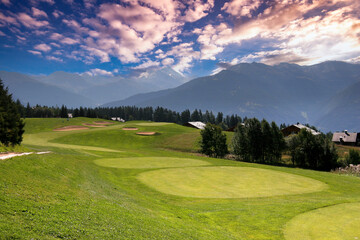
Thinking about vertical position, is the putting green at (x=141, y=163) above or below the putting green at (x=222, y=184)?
below

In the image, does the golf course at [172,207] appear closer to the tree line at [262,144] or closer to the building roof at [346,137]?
the tree line at [262,144]

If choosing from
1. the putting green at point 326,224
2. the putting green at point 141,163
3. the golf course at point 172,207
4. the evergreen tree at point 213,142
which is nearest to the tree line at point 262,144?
the evergreen tree at point 213,142

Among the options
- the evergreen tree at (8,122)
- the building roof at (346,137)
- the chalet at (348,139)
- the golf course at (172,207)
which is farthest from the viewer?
the building roof at (346,137)

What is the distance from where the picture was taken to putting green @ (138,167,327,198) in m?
19.1

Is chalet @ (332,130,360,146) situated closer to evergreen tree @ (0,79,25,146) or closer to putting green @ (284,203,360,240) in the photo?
putting green @ (284,203,360,240)

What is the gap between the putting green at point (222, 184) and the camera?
1908 cm

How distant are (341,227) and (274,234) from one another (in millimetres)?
3544

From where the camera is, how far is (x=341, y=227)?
1119 centimetres

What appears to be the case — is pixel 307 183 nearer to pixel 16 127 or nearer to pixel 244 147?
pixel 244 147

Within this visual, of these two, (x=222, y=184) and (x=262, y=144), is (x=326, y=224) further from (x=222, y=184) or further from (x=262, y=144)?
(x=262, y=144)

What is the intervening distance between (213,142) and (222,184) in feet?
129

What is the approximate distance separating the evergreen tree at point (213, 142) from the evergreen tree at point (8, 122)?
43300mm

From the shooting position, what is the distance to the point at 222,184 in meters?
22.1

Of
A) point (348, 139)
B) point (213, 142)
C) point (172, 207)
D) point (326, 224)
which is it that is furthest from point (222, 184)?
point (348, 139)
